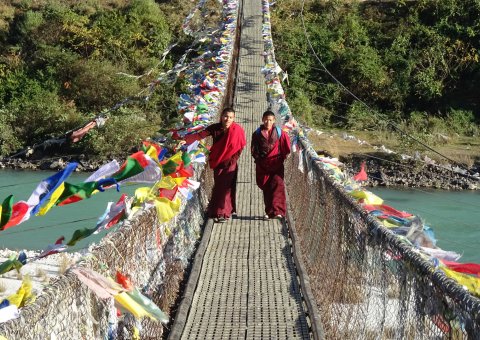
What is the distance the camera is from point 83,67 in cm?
2169

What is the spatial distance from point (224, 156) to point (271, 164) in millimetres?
437

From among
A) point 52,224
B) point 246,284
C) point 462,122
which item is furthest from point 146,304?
point 462,122

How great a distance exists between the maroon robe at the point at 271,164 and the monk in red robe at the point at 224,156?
166 mm

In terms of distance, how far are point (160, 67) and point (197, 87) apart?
10.1m

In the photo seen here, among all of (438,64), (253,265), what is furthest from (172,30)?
(253,265)

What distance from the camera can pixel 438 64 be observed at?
21.9m

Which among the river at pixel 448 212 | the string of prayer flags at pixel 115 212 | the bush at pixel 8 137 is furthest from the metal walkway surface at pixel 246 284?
the bush at pixel 8 137

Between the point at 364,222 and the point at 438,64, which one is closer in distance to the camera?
the point at 364,222

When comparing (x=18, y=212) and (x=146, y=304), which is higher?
(x=18, y=212)

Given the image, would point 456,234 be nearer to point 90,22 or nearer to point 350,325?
point 350,325

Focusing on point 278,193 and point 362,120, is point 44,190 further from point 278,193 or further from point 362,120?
point 362,120

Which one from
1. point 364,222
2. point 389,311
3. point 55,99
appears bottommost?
point 55,99

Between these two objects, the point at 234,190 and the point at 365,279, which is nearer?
the point at 365,279

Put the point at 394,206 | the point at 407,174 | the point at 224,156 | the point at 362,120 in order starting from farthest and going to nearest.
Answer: the point at 362,120
the point at 407,174
the point at 394,206
the point at 224,156
